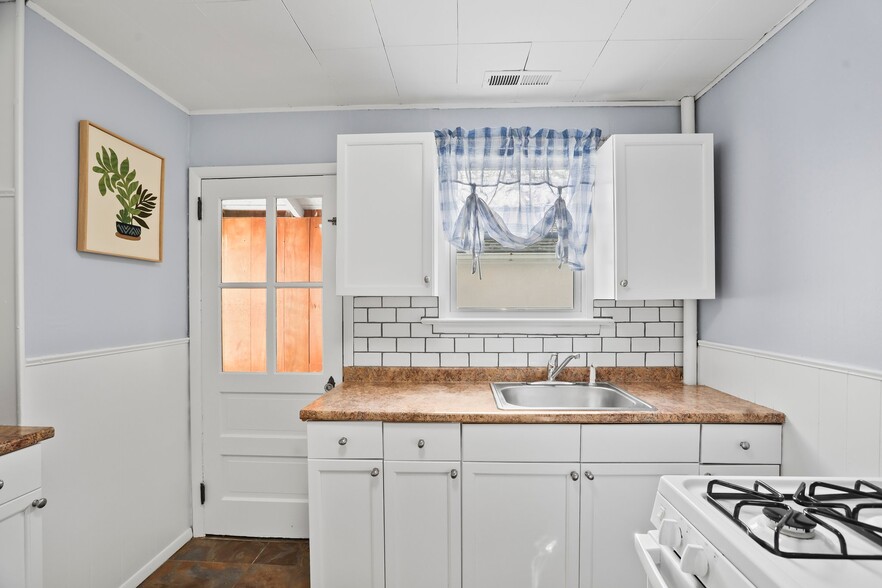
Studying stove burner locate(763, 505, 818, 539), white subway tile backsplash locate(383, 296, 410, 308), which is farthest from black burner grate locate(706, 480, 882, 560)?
white subway tile backsplash locate(383, 296, 410, 308)

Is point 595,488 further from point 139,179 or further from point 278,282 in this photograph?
point 139,179

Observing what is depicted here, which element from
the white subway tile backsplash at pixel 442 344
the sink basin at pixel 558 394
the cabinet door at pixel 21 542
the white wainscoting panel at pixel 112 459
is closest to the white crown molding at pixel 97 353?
the white wainscoting panel at pixel 112 459

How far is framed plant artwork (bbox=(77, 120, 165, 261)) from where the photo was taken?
1.87m

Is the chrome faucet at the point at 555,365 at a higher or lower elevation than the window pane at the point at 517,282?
lower

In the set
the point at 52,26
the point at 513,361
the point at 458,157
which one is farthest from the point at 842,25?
the point at 52,26

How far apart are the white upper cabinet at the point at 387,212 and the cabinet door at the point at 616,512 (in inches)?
44.0

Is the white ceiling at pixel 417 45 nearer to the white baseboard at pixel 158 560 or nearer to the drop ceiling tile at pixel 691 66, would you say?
the drop ceiling tile at pixel 691 66

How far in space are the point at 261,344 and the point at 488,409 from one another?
140 centimetres

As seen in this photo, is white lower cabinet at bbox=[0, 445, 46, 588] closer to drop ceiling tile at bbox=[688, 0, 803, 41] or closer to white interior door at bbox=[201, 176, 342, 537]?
white interior door at bbox=[201, 176, 342, 537]

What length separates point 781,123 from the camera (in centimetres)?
181

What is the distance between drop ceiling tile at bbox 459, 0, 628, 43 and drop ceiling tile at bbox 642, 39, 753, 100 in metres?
0.41

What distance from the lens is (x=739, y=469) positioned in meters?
1.84

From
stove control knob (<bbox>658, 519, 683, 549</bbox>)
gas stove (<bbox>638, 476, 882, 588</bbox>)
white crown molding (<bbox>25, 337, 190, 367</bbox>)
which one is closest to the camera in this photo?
gas stove (<bbox>638, 476, 882, 588</bbox>)

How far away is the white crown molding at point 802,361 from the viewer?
1.45 metres
